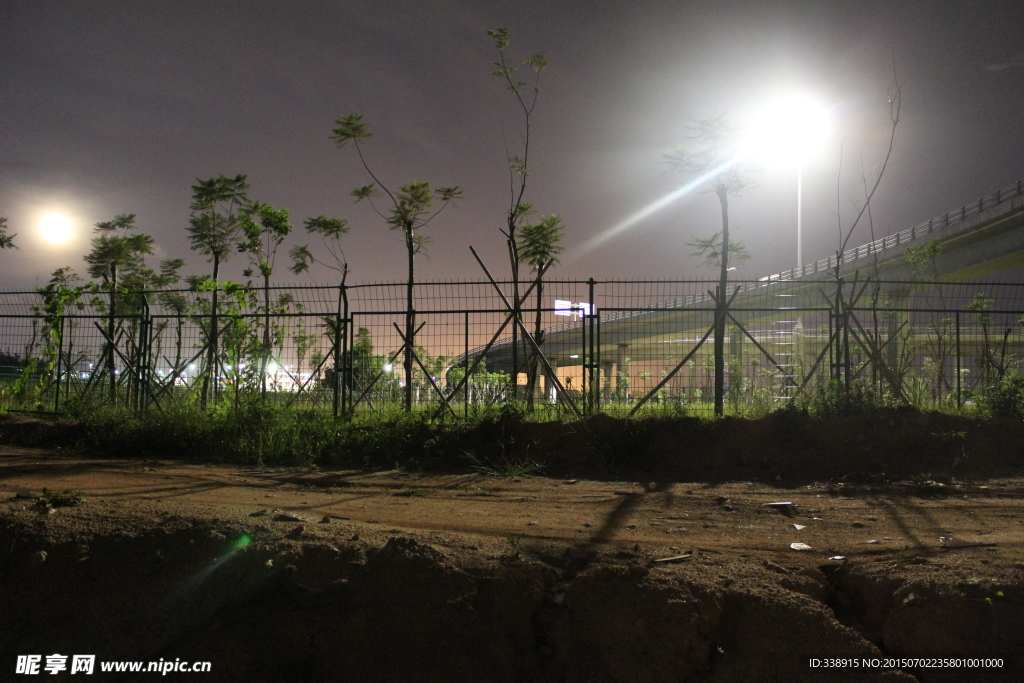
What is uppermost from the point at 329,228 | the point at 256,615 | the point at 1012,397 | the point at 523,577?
the point at 329,228

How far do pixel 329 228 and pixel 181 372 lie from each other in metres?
4.07

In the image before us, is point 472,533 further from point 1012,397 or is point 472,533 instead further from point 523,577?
point 1012,397

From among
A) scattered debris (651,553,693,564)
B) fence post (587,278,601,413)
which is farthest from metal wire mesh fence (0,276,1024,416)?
scattered debris (651,553,693,564)

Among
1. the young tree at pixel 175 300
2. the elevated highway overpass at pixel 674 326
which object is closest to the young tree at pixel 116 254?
the young tree at pixel 175 300

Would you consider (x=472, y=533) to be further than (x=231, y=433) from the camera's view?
No

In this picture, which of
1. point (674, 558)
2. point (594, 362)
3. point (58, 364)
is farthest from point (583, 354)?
point (58, 364)

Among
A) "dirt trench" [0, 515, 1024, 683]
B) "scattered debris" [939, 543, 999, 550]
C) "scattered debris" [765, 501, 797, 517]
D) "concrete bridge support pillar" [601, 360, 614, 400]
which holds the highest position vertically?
"concrete bridge support pillar" [601, 360, 614, 400]

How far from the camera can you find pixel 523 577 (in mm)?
3350

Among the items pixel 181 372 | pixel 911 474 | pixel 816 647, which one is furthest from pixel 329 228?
pixel 816 647

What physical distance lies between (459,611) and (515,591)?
317mm

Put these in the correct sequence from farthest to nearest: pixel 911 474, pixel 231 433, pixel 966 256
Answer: pixel 966 256 → pixel 231 433 → pixel 911 474

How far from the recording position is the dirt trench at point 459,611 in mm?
2951

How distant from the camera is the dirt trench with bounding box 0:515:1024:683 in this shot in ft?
9.68

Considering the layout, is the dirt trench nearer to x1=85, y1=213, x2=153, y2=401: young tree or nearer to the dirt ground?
the dirt ground
